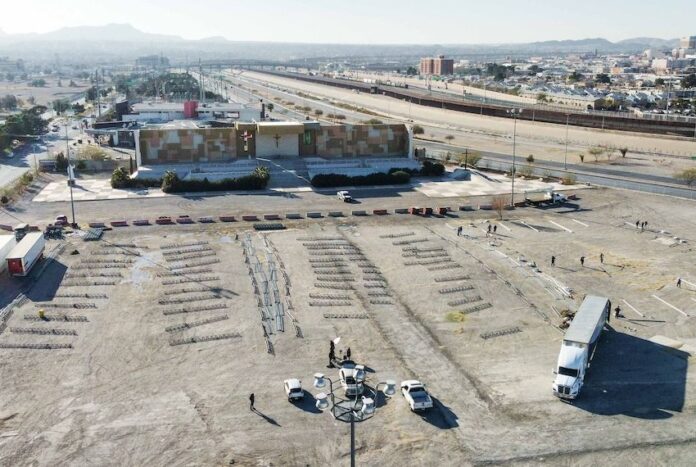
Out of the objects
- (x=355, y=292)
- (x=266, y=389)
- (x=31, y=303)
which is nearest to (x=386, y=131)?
(x=355, y=292)

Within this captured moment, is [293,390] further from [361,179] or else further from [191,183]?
[361,179]

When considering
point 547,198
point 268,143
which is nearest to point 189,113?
point 268,143

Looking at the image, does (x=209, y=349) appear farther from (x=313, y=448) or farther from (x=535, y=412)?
(x=535, y=412)

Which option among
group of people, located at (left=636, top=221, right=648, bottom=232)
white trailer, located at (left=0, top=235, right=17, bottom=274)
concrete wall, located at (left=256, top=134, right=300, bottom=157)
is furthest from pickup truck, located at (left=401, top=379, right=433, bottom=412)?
concrete wall, located at (left=256, top=134, right=300, bottom=157)

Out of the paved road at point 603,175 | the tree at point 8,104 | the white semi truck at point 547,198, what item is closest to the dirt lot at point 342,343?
the white semi truck at point 547,198

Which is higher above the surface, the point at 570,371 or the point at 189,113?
the point at 189,113
